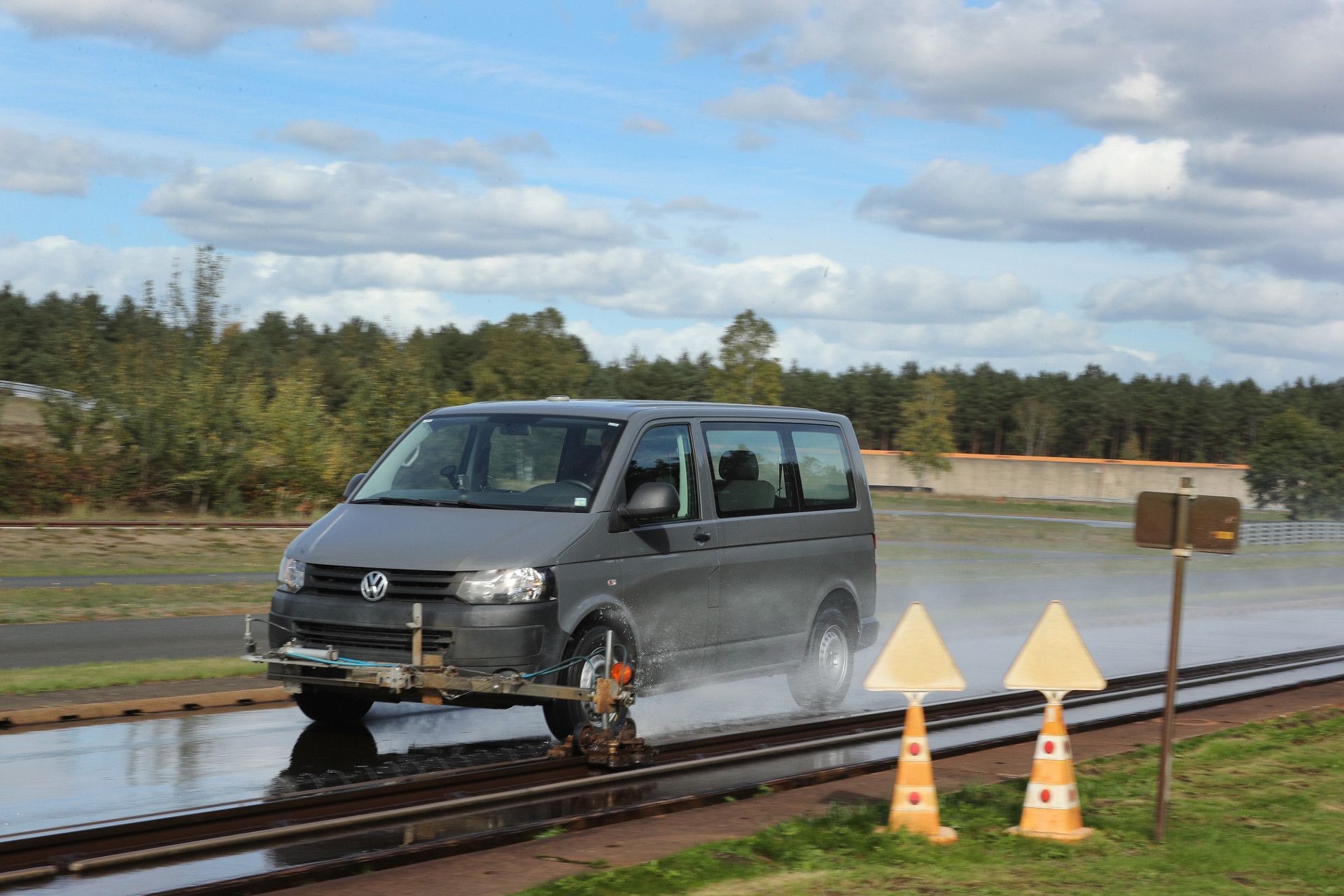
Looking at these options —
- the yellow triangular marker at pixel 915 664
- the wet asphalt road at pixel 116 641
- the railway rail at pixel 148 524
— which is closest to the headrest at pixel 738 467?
the yellow triangular marker at pixel 915 664

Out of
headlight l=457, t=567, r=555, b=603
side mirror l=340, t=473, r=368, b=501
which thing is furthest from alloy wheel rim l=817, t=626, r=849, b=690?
side mirror l=340, t=473, r=368, b=501

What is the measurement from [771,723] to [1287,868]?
472 centimetres

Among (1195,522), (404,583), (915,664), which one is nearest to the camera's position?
(1195,522)

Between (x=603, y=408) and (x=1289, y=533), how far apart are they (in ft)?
168

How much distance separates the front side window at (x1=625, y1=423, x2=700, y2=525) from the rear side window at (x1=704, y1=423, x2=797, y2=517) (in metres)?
0.24

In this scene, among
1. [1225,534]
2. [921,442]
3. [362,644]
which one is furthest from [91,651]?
[921,442]

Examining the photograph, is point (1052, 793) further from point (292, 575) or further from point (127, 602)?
point (127, 602)

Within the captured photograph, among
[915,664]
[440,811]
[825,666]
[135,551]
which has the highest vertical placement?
[915,664]

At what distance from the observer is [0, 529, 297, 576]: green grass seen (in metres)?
23.9

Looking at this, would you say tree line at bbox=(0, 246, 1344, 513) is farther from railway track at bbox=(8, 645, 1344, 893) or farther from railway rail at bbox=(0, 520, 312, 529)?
railway track at bbox=(8, 645, 1344, 893)

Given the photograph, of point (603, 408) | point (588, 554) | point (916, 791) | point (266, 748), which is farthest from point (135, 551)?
point (916, 791)

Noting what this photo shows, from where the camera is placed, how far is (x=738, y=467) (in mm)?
10477

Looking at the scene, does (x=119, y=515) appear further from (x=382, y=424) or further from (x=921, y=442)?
(x=921, y=442)

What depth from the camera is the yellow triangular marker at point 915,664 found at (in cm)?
712
